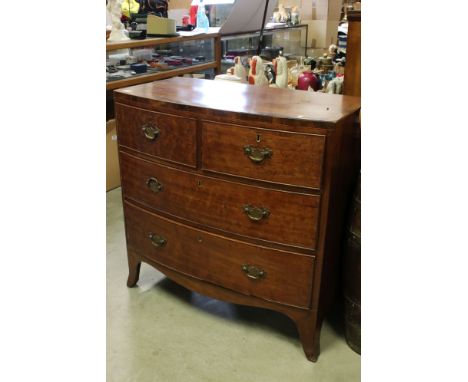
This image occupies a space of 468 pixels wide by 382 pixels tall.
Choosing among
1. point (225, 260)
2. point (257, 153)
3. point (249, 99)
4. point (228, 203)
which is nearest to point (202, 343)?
point (225, 260)

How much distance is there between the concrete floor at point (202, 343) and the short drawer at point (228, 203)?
447mm

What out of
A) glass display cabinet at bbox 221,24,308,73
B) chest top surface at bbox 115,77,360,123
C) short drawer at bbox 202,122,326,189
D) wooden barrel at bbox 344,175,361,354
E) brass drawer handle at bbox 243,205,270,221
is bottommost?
wooden barrel at bbox 344,175,361,354

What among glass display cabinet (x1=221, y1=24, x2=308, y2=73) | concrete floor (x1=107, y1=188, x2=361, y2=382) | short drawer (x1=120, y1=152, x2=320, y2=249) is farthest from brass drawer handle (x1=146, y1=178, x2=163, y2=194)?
glass display cabinet (x1=221, y1=24, x2=308, y2=73)

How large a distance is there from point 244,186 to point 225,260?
0.30 m

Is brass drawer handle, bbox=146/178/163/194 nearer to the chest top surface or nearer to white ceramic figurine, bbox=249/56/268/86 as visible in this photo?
the chest top surface

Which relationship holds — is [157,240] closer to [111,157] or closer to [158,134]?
[158,134]

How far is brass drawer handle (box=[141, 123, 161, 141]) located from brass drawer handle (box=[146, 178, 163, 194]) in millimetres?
157

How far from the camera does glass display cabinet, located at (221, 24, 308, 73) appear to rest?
392 cm

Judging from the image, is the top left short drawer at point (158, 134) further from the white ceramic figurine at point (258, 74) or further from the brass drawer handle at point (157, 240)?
the white ceramic figurine at point (258, 74)

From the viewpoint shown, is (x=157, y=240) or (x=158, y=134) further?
(x=157, y=240)

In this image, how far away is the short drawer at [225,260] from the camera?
4.73 ft

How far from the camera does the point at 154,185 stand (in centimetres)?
162

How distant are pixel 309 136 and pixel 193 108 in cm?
40
